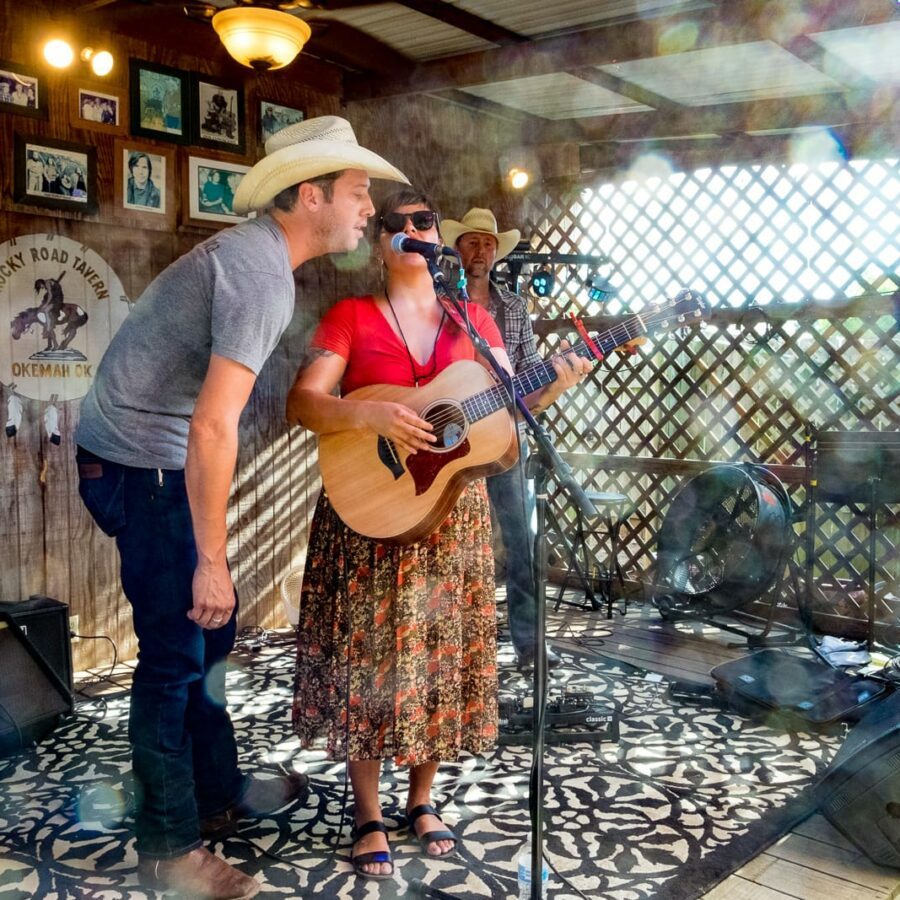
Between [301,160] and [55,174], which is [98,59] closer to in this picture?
[55,174]

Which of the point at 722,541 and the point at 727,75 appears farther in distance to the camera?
the point at 727,75

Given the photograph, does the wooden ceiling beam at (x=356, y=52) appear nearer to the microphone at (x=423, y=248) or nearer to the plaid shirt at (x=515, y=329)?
the plaid shirt at (x=515, y=329)

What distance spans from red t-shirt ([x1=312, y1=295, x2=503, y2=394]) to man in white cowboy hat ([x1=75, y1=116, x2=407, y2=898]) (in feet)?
0.56

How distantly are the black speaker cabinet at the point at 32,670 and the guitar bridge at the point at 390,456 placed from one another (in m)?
1.38

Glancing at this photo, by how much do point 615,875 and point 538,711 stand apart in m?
0.58

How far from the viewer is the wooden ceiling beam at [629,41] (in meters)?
2.71

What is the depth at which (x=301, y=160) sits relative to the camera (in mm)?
1685

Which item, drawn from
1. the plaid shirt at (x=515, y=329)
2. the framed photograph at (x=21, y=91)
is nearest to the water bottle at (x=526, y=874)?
the plaid shirt at (x=515, y=329)

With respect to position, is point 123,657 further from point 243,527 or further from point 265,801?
point 265,801

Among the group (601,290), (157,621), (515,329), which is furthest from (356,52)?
(157,621)

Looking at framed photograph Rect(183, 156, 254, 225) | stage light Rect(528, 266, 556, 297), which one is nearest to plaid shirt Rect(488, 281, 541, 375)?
stage light Rect(528, 266, 556, 297)

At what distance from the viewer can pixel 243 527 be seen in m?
3.71

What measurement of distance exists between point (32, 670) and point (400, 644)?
4.57 ft

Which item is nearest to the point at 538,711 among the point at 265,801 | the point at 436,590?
the point at 436,590
